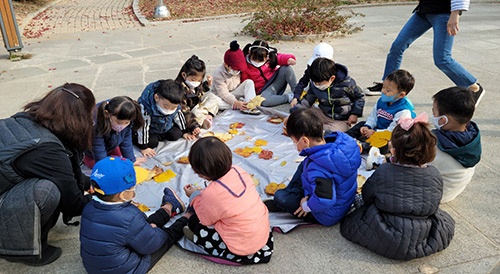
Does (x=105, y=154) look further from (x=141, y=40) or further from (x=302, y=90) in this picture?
(x=141, y=40)

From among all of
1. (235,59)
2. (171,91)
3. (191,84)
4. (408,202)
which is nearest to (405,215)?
(408,202)

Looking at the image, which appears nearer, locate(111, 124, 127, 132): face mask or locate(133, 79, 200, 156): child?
locate(111, 124, 127, 132): face mask

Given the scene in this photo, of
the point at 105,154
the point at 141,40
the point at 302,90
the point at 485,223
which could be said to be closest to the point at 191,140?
the point at 105,154

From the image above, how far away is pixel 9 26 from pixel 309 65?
596cm

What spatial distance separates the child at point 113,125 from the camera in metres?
3.35

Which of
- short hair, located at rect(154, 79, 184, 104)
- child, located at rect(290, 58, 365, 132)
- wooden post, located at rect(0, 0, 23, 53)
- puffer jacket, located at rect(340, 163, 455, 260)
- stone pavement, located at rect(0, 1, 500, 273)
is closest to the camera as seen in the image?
puffer jacket, located at rect(340, 163, 455, 260)

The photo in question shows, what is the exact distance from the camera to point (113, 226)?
7.61ft

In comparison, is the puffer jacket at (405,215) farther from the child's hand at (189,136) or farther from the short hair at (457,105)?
the child's hand at (189,136)

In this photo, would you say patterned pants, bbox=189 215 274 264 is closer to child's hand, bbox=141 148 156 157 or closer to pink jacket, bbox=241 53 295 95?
child's hand, bbox=141 148 156 157

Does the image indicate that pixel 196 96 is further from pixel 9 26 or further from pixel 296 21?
pixel 296 21

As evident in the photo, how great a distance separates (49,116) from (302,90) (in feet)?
10.4

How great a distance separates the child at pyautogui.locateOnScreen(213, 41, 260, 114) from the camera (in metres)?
5.17

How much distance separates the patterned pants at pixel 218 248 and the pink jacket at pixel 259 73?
309 centimetres

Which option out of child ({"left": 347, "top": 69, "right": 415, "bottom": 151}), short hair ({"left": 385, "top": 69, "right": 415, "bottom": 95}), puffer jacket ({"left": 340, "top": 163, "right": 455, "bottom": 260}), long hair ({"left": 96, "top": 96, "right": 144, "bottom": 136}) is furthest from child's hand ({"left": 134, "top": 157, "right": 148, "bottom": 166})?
short hair ({"left": 385, "top": 69, "right": 415, "bottom": 95})
